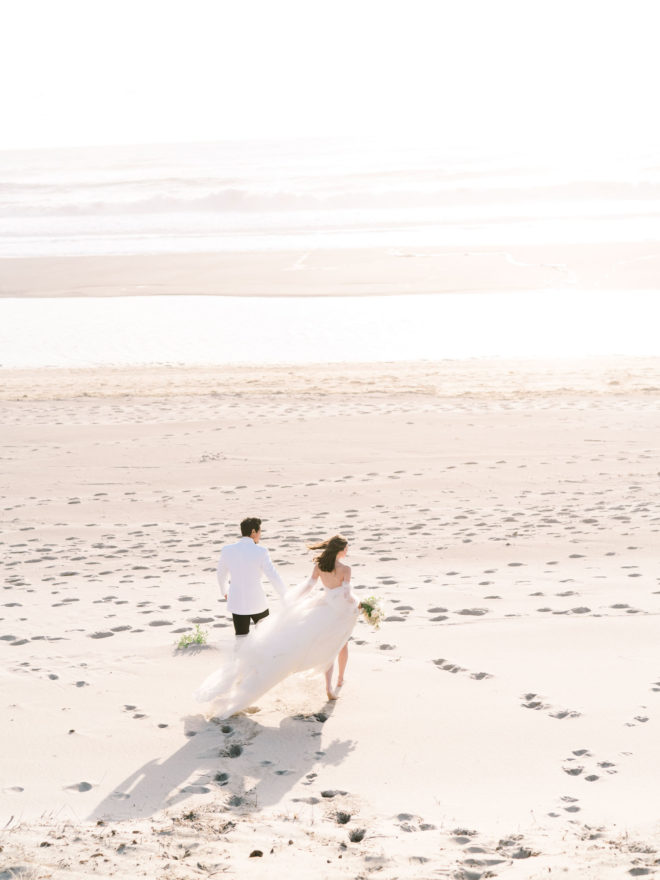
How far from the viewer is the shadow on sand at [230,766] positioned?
5996 mm

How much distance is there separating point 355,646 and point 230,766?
2.29m

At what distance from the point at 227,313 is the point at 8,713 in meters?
22.4

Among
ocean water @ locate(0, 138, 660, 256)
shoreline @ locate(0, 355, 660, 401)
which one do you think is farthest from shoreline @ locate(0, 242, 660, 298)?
shoreline @ locate(0, 355, 660, 401)

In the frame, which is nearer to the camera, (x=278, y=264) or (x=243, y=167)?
(x=278, y=264)

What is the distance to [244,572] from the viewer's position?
7.70 m

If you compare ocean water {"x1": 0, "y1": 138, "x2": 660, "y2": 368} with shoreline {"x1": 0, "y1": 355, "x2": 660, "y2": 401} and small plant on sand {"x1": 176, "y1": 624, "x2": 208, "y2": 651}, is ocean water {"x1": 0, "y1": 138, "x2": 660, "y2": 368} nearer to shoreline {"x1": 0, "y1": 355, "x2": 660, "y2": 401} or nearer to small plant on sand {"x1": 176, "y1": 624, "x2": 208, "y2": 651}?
shoreline {"x1": 0, "y1": 355, "x2": 660, "y2": 401}

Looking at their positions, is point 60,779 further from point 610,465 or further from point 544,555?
point 610,465

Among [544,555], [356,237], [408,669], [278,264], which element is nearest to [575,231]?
[356,237]

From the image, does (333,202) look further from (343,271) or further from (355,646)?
(355,646)

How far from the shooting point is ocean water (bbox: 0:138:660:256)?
1727 inches

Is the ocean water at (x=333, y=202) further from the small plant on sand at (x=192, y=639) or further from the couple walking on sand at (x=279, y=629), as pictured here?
the couple walking on sand at (x=279, y=629)

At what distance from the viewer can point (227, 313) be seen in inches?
1136

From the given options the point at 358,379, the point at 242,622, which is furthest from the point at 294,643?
the point at 358,379

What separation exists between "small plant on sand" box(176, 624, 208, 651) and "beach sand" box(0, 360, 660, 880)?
131 mm
